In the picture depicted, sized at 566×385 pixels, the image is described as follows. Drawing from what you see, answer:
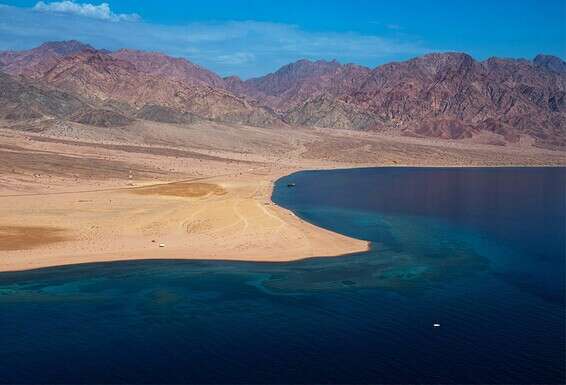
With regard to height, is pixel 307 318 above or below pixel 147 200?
below

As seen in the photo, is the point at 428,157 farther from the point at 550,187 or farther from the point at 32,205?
the point at 32,205

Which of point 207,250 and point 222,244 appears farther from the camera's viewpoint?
point 222,244

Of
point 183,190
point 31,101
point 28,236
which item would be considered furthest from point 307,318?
point 31,101

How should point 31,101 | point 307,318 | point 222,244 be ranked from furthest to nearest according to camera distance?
point 31,101 < point 222,244 < point 307,318

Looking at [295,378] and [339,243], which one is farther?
[339,243]

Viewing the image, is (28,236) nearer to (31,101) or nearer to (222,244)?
(222,244)

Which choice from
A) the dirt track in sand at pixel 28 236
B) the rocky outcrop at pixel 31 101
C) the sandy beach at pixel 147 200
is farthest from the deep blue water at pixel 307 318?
the rocky outcrop at pixel 31 101

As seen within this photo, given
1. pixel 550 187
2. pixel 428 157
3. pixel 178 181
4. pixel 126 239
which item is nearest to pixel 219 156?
pixel 178 181
